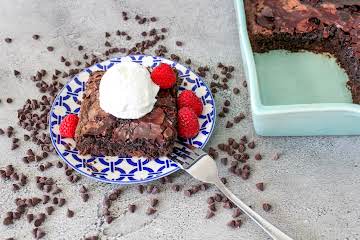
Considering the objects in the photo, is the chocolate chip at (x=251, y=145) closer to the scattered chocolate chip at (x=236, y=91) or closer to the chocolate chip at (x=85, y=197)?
the scattered chocolate chip at (x=236, y=91)

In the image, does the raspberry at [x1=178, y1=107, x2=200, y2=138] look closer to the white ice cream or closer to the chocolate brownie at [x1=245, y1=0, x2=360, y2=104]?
the white ice cream

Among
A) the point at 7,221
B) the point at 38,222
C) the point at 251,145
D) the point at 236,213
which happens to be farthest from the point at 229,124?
the point at 7,221

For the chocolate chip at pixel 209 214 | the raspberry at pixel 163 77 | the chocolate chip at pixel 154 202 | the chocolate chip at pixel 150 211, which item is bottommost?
the chocolate chip at pixel 209 214

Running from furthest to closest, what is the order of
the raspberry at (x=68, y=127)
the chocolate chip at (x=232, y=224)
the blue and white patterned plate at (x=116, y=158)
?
the raspberry at (x=68, y=127) → the blue and white patterned plate at (x=116, y=158) → the chocolate chip at (x=232, y=224)

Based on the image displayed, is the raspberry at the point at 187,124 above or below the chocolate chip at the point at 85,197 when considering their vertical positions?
above

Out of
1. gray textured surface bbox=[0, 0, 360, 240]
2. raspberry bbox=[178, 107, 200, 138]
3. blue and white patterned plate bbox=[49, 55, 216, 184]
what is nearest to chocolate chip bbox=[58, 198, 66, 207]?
gray textured surface bbox=[0, 0, 360, 240]

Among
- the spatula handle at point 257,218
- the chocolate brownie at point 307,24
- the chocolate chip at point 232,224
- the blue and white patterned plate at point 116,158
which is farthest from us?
the chocolate brownie at point 307,24

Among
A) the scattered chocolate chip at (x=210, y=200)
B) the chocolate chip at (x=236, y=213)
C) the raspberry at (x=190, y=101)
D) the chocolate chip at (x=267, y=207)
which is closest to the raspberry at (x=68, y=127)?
the raspberry at (x=190, y=101)

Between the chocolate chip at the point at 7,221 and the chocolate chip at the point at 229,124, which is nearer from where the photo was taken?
the chocolate chip at the point at 7,221
